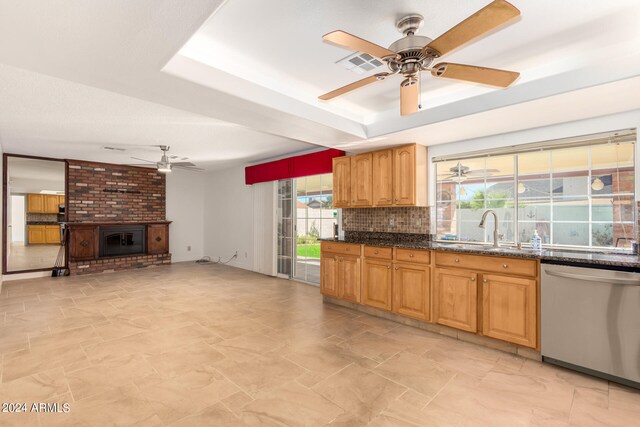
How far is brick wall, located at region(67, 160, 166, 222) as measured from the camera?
6.61 m

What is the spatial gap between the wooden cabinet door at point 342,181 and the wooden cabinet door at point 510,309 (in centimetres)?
211

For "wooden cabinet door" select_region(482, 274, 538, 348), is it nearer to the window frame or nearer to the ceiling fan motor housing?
the window frame

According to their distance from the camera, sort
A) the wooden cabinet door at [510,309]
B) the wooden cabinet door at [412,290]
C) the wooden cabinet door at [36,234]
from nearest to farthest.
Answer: the wooden cabinet door at [510,309], the wooden cabinet door at [412,290], the wooden cabinet door at [36,234]

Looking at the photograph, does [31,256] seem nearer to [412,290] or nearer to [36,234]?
[36,234]

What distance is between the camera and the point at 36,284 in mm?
5516

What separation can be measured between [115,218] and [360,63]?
705cm

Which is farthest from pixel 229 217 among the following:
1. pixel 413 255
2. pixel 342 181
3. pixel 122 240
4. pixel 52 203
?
pixel 52 203

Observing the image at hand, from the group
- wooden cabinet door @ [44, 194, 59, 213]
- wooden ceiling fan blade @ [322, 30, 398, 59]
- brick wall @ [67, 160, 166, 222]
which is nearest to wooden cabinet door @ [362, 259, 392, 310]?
wooden ceiling fan blade @ [322, 30, 398, 59]

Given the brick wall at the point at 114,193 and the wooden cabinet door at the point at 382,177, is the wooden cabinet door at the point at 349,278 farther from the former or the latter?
A: the brick wall at the point at 114,193

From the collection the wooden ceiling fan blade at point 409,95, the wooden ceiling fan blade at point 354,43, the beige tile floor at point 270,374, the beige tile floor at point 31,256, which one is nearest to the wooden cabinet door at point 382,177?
the beige tile floor at point 270,374

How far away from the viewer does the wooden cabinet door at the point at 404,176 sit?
12.4 ft

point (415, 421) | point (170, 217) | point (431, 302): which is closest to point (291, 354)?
point (415, 421)

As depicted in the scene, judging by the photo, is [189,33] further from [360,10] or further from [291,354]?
[291,354]

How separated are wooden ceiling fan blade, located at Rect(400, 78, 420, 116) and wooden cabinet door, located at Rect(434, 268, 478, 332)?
1.78 meters
